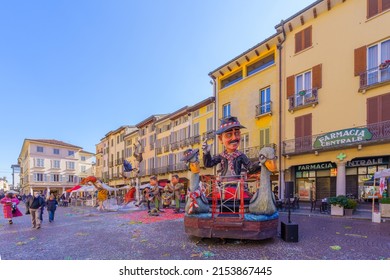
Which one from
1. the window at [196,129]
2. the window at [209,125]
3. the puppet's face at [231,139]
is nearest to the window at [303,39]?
the window at [209,125]

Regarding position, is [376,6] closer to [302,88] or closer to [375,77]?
[375,77]

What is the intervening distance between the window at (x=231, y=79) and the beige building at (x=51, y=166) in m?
46.8

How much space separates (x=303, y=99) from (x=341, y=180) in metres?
6.22

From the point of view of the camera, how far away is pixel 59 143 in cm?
6519

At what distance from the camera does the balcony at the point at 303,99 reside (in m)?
19.2

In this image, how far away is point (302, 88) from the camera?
20.4 meters

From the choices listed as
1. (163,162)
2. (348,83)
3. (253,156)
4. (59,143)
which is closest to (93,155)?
(59,143)

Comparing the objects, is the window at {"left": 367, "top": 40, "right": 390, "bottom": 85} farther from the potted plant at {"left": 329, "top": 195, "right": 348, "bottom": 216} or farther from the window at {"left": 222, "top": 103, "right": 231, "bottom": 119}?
the window at {"left": 222, "top": 103, "right": 231, "bottom": 119}

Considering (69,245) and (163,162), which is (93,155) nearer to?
(163,162)

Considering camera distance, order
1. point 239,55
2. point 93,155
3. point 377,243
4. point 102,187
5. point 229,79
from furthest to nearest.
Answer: point 93,155, point 229,79, point 239,55, point 102,187, point 377,243

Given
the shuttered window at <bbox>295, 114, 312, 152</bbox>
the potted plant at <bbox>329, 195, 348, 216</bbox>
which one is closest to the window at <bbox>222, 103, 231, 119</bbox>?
the shuttered window at <bbox>295, 114, 312, 152</bbox>

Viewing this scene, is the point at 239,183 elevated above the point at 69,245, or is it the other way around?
the point at 239,183

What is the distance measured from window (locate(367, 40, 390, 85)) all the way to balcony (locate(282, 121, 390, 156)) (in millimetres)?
2657

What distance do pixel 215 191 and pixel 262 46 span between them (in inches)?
689
